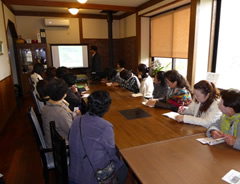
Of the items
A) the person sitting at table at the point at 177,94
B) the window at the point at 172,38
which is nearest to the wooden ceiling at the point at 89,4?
the window at the point at 172,38

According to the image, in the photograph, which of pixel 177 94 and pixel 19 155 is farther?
pixel 19 155

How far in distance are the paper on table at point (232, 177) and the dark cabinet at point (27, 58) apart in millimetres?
6142

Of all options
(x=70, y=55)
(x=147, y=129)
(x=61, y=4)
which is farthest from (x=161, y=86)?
(x=70, y=55)

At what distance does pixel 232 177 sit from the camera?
3.41 feet

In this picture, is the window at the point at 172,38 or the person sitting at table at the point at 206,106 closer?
the person sitting at table at the point at 206,106

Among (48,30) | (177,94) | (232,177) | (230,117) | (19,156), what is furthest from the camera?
(48,30)

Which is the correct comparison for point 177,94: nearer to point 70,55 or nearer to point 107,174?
point 107,174

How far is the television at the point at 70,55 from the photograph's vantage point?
638cm

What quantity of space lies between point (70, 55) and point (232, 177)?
6287 mm

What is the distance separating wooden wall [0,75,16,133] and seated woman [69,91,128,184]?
9.53 ft

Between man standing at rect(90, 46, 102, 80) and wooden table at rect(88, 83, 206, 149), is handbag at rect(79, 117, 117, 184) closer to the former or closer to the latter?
wooden table at rect(88, 83, 206, 149)

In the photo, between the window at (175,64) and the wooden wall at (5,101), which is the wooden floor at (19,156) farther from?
the window at (175,64)

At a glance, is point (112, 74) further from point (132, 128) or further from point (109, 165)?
point (109, 165)

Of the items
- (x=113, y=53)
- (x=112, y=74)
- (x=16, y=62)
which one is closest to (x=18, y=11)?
(x=16, y=62)
